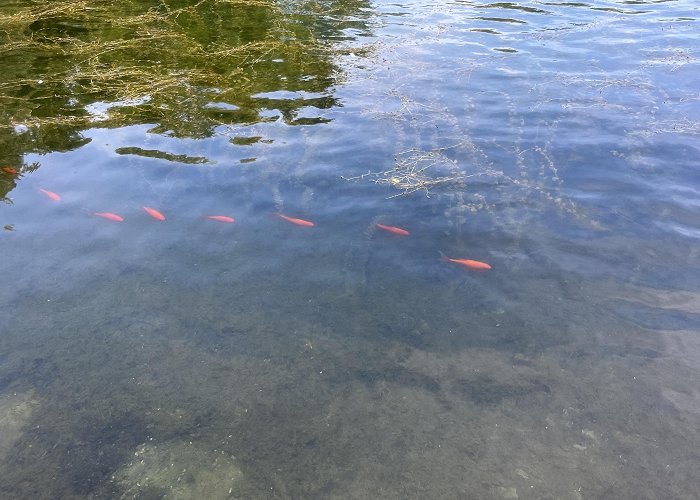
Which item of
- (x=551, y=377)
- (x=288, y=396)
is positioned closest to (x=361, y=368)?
(x=288, y=396)

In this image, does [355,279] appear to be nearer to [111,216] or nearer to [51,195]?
[111,216]

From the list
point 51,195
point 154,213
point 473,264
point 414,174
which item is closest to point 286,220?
point 154,213

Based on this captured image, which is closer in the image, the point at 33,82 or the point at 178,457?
the point at 178,457

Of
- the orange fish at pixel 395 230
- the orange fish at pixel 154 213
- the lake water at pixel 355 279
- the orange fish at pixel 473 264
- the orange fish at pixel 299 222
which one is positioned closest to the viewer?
the lake water at pixel 355 279

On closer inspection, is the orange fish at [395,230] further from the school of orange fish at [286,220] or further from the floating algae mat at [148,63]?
the floating algae mat at [148,63]

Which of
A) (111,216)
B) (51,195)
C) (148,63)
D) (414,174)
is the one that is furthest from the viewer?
(148,63)

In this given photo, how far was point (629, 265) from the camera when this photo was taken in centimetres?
541

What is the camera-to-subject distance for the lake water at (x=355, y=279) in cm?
388

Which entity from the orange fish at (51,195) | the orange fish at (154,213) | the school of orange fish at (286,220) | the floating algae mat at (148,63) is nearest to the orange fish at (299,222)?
the school of orange fish at (286,220)

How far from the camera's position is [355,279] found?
5336 mm

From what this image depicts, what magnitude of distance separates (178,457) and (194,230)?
2670mm

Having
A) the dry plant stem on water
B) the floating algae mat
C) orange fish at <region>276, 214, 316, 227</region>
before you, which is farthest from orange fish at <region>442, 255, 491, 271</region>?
the floating algae mat

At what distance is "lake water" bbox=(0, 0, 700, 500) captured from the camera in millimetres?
3881

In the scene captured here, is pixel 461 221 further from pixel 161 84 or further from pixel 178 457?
pixel 161 84
